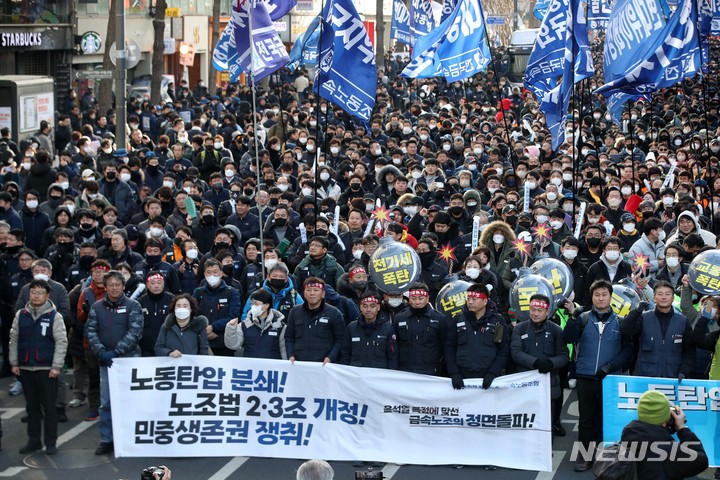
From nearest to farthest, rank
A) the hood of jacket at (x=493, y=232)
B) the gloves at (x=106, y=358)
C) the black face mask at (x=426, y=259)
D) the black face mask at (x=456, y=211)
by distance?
the gloves at (x=106, y=358)
the black face mask at (x=426, y=259)
the hood of jacket at (x=493, y=232)
the black face mask at (x=456, y=211)

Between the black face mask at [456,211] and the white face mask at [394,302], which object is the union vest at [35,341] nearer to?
the white face mask at [394,302]

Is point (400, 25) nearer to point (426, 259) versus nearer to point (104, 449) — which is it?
point (426, 259)

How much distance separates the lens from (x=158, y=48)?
3456 centimetres

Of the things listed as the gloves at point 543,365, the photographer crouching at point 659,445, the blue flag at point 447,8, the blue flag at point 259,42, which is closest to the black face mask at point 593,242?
the gloves at point 543,365

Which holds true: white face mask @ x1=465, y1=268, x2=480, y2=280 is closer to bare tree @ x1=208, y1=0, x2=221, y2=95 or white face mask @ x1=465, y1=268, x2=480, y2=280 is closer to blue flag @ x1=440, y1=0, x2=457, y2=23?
blue flag @ x1=440, y1=0, x2=457, y2=23

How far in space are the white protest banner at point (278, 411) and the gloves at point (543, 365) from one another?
27.4 inches

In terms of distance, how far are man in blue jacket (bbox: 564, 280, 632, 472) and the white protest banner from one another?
3.48 feet

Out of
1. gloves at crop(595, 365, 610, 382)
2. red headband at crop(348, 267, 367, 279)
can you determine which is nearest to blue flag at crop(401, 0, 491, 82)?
red headband at crop(348, 267, 367, 279)

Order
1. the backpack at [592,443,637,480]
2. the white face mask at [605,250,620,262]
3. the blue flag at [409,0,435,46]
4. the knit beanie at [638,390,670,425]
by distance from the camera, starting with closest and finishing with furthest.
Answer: the backpack at [592,443,637,480], the knit beanie at [638,390,670,425], the white face mask at [605,250,620,262], the blue flag at [409,0,435,46]

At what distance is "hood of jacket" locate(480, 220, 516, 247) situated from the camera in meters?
13.0

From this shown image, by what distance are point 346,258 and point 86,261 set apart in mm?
2917

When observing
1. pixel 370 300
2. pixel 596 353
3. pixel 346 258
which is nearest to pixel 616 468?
pixel 596 353

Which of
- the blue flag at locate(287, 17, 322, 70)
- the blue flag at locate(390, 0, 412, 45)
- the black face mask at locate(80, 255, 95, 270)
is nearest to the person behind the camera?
the black face mask at locate(80, 255, 95, 270)

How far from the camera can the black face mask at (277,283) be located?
11383mm
